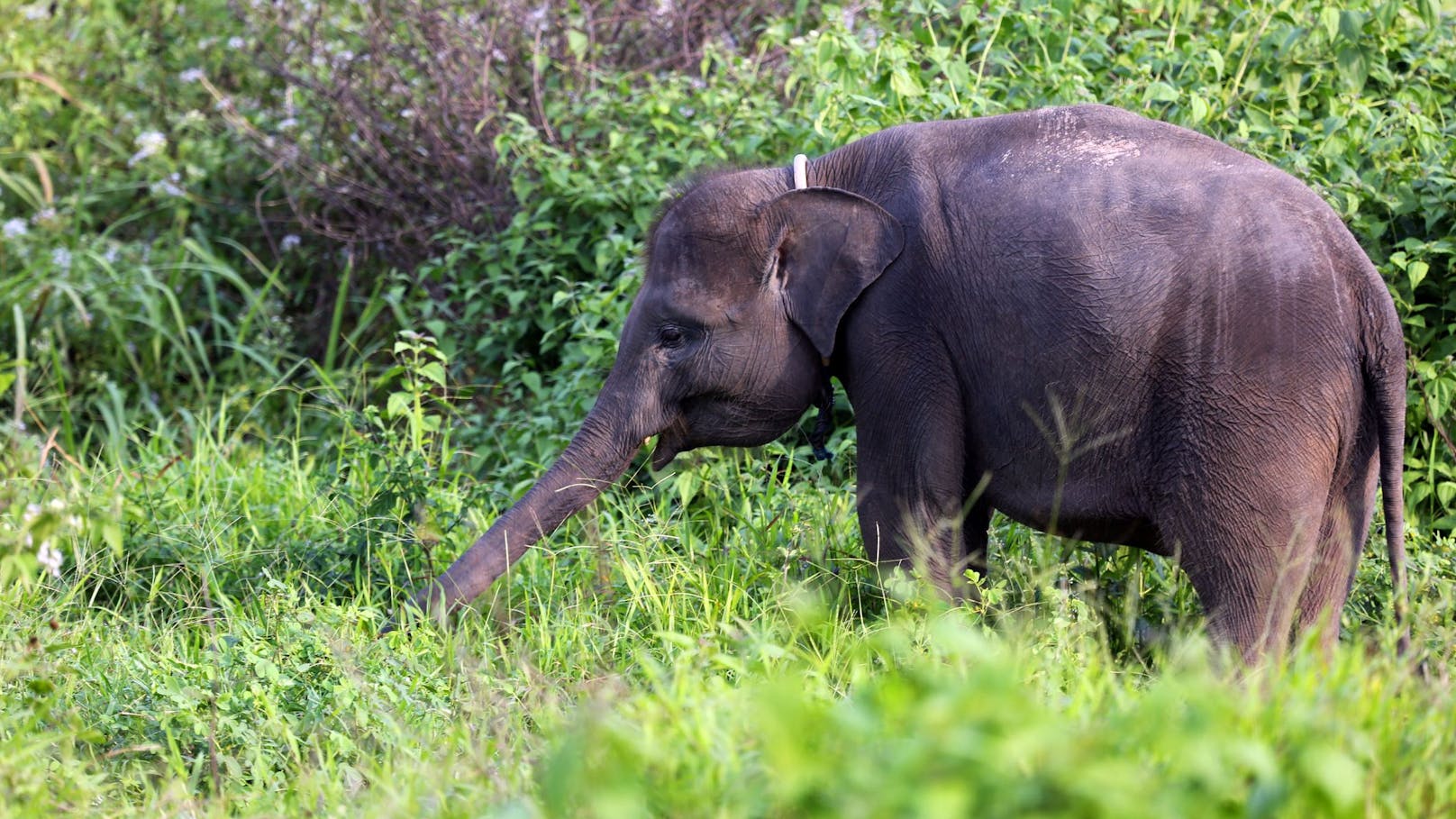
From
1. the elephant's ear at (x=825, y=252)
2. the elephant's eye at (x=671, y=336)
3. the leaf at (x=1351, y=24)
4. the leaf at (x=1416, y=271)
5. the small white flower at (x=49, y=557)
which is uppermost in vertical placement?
the leaf at (x=1351, y=24)

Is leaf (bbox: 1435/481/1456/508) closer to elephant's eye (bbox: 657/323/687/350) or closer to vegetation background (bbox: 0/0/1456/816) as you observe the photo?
vegetation background (bbox: 0/0/1456/816)

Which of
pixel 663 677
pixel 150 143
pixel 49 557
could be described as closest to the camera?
pixel 663 677

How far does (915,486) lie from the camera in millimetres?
3936

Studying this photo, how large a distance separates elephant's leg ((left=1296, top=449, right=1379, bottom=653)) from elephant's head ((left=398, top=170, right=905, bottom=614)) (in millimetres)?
1296

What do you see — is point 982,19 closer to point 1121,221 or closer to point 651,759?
point 1121,221

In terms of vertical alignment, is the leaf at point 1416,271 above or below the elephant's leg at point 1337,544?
above

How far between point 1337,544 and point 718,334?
1647 mm

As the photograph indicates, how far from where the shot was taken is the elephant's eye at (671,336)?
4223mm

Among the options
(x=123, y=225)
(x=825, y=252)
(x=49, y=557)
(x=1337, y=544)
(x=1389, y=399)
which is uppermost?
(x=825, y=252)

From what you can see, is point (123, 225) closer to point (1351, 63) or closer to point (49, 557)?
point (49, 557)

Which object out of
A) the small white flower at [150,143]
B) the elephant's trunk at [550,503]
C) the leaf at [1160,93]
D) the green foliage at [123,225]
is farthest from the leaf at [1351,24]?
the small white flower at [150,143]

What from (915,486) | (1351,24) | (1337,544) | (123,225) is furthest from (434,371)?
(123,225)

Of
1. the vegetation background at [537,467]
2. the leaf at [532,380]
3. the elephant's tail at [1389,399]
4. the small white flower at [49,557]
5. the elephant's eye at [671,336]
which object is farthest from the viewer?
the leaf at [532,380]

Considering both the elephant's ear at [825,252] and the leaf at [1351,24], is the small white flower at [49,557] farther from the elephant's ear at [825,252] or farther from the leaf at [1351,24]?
the leaf at [1351,24]
